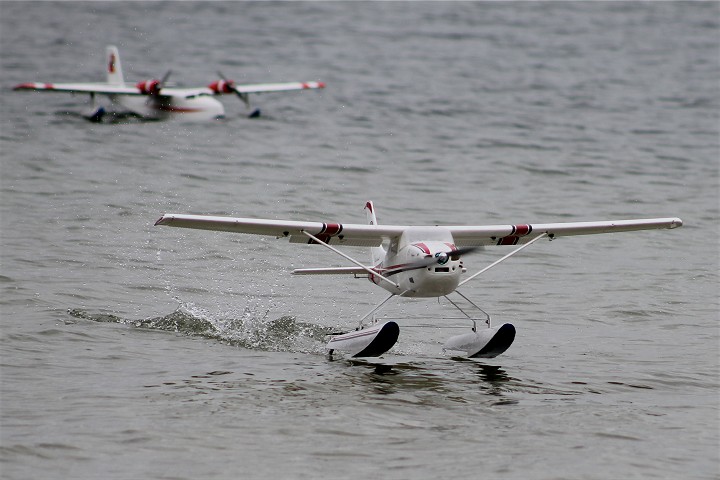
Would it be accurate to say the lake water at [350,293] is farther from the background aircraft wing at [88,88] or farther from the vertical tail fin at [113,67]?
the vertical tail fin at [113,67]

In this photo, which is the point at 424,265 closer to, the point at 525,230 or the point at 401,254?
the point at 401,254

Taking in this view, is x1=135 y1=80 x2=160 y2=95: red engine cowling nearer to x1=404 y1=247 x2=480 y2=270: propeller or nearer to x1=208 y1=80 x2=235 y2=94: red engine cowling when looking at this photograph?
x1=208 y1=80 x2=235 y2=94: red engine cowling

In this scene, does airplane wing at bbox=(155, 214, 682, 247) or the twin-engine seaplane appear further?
airplane wing at bbox=(155, 214, 682, 247)

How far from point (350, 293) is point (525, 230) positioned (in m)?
4.44

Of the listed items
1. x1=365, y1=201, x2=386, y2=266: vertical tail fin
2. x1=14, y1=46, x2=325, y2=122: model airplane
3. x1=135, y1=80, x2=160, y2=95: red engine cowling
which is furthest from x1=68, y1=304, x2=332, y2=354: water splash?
x1=135, y1=80, x2=160, y2=95: red engine cowling

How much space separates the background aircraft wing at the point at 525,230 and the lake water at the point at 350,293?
1588mm

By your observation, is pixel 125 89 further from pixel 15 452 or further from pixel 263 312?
pixel 15 452

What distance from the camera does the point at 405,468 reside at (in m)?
9.84

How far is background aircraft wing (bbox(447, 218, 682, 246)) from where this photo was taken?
14547 mm

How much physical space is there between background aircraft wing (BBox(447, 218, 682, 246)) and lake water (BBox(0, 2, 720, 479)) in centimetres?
159

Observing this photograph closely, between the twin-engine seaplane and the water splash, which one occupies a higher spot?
the twin-engine seaplane

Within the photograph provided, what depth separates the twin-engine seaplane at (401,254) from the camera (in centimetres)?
1296

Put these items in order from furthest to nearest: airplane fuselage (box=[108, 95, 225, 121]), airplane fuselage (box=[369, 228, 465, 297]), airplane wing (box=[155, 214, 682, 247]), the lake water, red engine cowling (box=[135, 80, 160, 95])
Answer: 1. airplane fuselage (box=[108, 95, 225, 121])
2. red engine cowling (box=[135, 80, 160, 95])
3. airplane wing (box=[155, 214, 682, 247])
4. airplane fuselage (box=[369, 228, 465, 297])
5. the lake water

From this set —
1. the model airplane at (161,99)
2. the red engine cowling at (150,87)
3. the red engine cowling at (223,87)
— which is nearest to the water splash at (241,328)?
the model airplane at (161,99)
